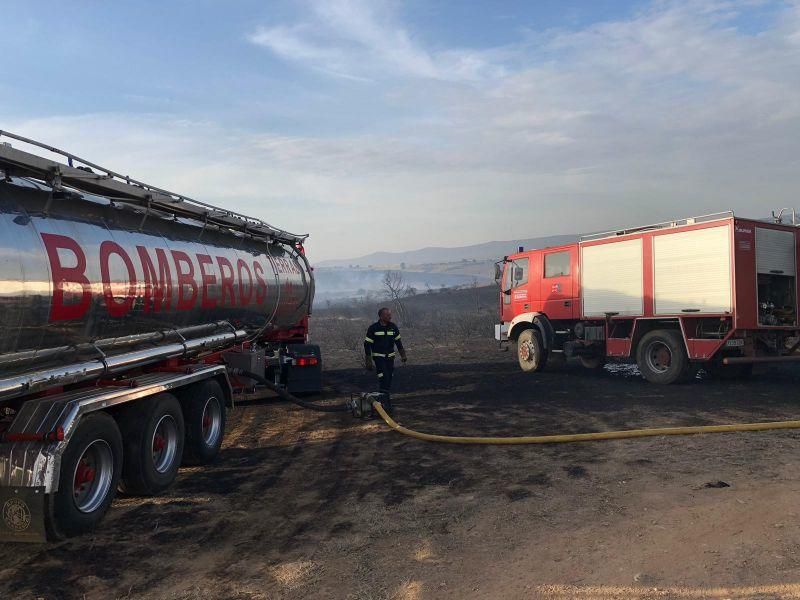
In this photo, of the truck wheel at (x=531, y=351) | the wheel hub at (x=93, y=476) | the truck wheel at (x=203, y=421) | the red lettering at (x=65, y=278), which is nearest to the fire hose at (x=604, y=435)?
the truck wheel at (x=203, y=421)

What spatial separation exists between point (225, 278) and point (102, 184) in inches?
121

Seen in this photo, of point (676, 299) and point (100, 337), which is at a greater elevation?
point (676, 299)

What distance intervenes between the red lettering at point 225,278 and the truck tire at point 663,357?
8.60 metres

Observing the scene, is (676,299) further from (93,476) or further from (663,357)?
(93,476)

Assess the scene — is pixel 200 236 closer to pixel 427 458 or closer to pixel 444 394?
pixel 427 458

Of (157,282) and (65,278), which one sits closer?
(65,278)

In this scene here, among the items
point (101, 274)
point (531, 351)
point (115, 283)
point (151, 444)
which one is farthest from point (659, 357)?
point (101, 274)

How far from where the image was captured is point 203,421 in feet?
26.1

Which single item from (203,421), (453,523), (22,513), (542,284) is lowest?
(453,523)

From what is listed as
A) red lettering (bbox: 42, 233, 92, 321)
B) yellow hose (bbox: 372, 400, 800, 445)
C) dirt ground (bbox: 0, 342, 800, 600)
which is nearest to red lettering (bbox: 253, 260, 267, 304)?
dirt ground (bbox: 0, 342, 800, 600)

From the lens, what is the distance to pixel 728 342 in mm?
12062

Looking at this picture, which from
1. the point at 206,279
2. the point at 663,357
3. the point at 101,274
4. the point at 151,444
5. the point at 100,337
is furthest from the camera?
the point at 663,357

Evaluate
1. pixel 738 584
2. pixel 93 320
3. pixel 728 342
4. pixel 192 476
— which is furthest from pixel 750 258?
pixel 93 320

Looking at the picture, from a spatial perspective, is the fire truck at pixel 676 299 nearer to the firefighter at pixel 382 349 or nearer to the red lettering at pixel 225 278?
the firefighter at pixel 382 349
